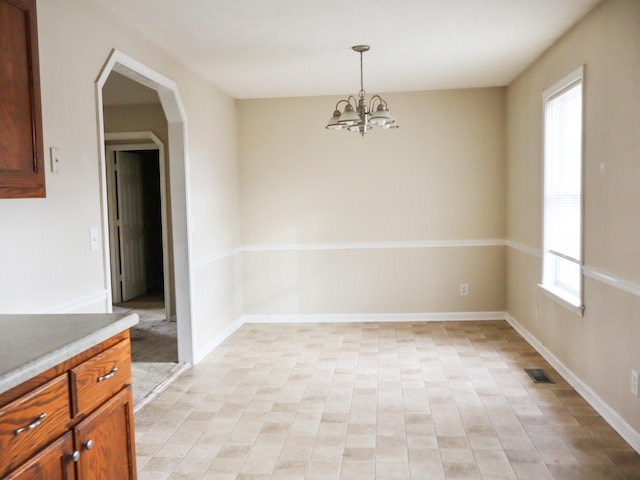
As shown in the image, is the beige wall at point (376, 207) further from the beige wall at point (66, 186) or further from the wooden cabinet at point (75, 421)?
the wooden cabinet at point (75, 421)

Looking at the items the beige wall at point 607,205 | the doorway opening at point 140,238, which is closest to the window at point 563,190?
the beige wall at point 607,205

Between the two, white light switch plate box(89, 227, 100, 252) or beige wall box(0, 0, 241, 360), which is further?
white light switch plate box(89, 227, 100, 252)

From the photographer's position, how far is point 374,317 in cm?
620

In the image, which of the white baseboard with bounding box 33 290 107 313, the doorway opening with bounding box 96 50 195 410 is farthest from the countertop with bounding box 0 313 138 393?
the doorway opening with bounding box 96 50 195 410

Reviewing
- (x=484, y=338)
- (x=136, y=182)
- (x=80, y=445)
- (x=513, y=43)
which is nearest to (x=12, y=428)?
(x=80, y=445)

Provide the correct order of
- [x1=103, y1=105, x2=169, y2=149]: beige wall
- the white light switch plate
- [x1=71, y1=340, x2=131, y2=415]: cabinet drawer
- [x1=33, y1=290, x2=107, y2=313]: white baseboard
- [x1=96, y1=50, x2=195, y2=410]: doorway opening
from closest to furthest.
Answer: [x1=71, y1=340, x2=131, y2=415]: cabinet drawer < [x1=33, y1=290, x2=107, y2=313]: white baseboard < the white light switch plate < [x1=96, y1=50, x2=195, y2=410]: doorway opening < [x1=103, y1=105, x2=169, y2=149]: beige wall

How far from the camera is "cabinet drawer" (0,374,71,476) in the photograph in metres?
1.43

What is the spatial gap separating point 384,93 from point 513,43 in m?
1.97

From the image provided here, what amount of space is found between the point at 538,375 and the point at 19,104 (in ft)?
12.2

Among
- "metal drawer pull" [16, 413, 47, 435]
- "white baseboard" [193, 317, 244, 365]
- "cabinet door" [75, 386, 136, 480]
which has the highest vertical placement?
"metal drawer pull" [16, 413, 47, 435]

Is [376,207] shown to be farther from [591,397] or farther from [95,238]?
[95,238]

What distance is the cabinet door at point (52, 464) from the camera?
151 cm

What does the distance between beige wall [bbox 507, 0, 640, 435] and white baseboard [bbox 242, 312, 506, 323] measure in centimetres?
146

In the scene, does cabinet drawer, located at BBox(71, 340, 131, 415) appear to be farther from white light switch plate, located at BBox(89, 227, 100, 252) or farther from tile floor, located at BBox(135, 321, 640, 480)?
white light switch plate, located at BBox(89, 227, 100, 252)
